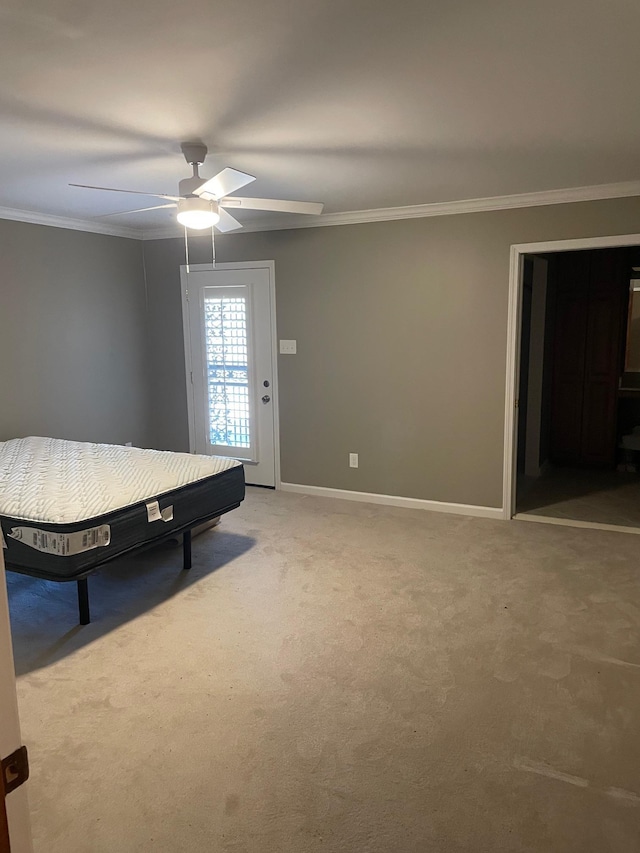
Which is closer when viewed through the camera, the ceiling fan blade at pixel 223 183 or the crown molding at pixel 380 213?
the ceiling fan blade at pixel 223 183

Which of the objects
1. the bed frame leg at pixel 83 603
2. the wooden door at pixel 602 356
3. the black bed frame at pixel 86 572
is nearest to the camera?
the black bed frame at pixel 86 572

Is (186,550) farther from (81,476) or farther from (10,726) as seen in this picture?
(10,726)

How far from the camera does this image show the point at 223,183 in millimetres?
2891

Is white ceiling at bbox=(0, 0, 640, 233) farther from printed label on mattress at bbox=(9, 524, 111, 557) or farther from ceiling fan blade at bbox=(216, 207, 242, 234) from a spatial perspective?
printed label on mattress at bbox=(9, 524, 111, 557)

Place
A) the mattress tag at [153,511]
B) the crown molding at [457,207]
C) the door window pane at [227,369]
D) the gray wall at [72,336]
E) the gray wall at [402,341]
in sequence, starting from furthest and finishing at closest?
the door window pane at [227,369] < the gray wall at [72,336] < the gray wall at [402,341] < the crown molding at [457,207] < the mattress tag at [153,511]

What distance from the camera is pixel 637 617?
3.18 m

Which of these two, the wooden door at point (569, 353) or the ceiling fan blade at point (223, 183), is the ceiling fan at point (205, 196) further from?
the wooden door at point (569, 353)

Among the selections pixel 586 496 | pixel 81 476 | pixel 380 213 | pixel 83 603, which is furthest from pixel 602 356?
pixel 83 603

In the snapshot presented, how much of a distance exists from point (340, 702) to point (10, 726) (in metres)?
1.92

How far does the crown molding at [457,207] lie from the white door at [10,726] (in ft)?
13.9

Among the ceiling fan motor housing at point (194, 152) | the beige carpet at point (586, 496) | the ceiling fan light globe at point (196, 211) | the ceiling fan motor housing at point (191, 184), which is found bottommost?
the beige carpet at point (586, 496)

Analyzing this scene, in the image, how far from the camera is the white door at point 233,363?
5.44 meters

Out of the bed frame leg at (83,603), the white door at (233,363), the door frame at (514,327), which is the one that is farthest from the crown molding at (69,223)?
the door frame at (514,327)

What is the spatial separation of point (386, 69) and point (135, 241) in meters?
4.24
